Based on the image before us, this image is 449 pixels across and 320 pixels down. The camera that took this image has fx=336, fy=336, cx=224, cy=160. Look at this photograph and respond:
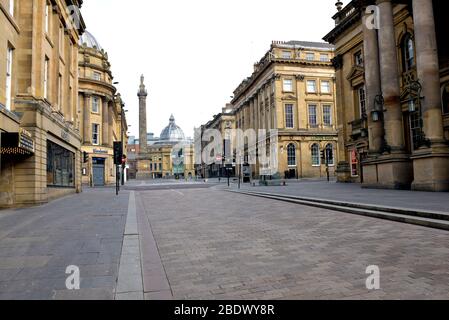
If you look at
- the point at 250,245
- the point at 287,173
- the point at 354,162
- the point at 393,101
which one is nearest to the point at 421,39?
the point at 393,101

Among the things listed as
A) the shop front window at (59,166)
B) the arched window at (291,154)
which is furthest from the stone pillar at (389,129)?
the arched window at (291,154)

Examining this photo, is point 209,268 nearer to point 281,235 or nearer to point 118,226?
point 281,235

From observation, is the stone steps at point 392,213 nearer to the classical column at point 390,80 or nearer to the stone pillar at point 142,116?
the classical column at point 390,80

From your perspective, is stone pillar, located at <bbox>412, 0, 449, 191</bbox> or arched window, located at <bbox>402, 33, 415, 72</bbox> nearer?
stone pillar, located at <bbox>412, 0, 449, 191</bbox>

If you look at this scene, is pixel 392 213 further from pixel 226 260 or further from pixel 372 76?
pixel 372 76

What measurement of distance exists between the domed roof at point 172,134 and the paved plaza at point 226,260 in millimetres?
151577

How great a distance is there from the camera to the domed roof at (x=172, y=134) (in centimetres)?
15950

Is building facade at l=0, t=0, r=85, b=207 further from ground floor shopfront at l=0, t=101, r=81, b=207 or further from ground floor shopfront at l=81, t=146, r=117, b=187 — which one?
ground floor shopfront at l=81, t=146, r=117, b=187

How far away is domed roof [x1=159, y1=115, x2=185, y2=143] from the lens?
523ft

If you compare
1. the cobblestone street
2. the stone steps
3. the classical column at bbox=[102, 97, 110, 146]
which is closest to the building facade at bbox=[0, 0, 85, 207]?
the cobblestone street

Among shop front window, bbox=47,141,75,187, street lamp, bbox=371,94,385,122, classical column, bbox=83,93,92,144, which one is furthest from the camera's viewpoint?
classical column, bbox=83,93,92,144

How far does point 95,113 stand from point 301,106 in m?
30.0

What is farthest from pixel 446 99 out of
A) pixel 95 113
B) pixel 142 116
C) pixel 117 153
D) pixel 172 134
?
pixel 172 134

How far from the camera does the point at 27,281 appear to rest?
4.23m
